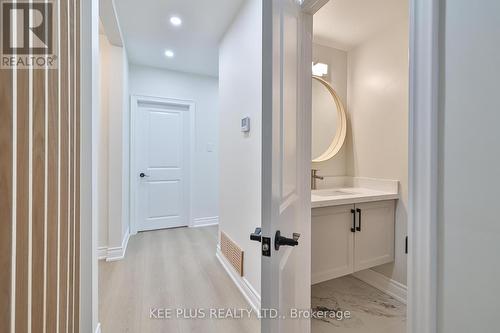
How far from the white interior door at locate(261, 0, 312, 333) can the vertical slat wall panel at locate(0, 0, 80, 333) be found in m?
0.64

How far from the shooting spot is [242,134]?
205 cm

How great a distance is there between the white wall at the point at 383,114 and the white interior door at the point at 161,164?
104 inches

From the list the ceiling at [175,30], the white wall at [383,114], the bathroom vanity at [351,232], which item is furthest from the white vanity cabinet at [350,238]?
the ceiling at [175,30]

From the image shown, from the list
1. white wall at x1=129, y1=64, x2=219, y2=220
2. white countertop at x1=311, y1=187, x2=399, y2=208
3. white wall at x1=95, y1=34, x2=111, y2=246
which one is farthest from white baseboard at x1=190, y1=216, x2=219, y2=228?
white countertop at x1=311, y1=187, x2=399, y2=208

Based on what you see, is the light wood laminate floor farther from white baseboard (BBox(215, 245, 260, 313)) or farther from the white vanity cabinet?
the white vanity cabinet

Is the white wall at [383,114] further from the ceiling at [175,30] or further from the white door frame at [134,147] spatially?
the white door frame at [134,147]

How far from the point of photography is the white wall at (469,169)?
1.84 ft

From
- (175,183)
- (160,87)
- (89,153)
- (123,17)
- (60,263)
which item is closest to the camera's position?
(60,263)

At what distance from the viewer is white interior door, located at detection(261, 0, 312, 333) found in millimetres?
736

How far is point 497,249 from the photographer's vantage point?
56cm

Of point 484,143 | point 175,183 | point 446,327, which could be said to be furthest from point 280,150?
point 175,183

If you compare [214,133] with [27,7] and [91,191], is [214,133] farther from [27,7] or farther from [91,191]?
[27,7]

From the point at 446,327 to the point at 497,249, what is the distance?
27cm

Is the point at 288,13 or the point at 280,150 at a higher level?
the point at 288,13
